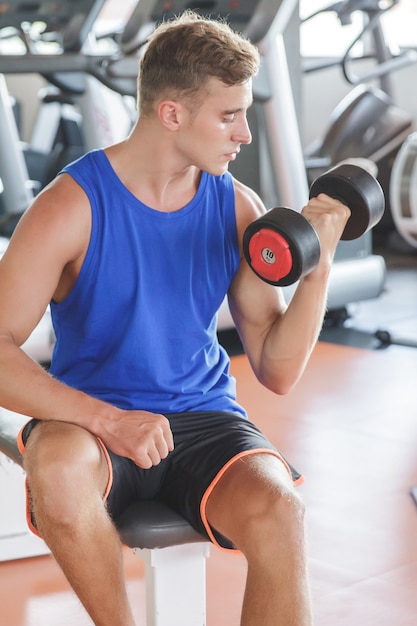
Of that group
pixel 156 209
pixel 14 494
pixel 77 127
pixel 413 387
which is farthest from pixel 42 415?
pixel 77 127

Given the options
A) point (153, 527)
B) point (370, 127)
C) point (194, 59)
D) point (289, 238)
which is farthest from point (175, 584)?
point (370, 127)

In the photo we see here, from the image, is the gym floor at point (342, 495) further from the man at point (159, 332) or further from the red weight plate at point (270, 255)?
the red weight plate at point (270, 255)

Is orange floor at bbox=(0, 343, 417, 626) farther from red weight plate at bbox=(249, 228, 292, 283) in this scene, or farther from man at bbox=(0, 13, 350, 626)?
red weight plate at bbox=(249, 228, 292, 283)

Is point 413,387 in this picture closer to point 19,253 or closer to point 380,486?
point 380,486

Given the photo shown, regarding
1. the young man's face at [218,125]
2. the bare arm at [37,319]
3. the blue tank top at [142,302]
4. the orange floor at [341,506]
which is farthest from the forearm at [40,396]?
the orange floor at [341,506]

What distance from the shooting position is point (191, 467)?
1.61 m

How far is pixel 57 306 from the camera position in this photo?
168 centimetres

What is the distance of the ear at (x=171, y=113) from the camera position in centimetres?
161

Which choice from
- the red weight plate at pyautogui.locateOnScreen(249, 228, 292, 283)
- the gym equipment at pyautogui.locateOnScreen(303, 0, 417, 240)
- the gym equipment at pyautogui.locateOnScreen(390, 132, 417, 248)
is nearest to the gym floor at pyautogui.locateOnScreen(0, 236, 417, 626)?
the gym equipment at pyautogui.locateOnScreen(390, 132, 417, 248)

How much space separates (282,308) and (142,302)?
0.27 m

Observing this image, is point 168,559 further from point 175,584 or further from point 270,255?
point 270,255

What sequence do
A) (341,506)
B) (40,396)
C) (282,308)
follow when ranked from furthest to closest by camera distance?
(341,506), (282,308), (40,396)

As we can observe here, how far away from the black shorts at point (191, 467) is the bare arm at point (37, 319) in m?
0.06

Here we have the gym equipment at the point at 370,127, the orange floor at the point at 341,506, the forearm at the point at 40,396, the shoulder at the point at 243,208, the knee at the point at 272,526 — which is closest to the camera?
the knee at the point at 272,526
